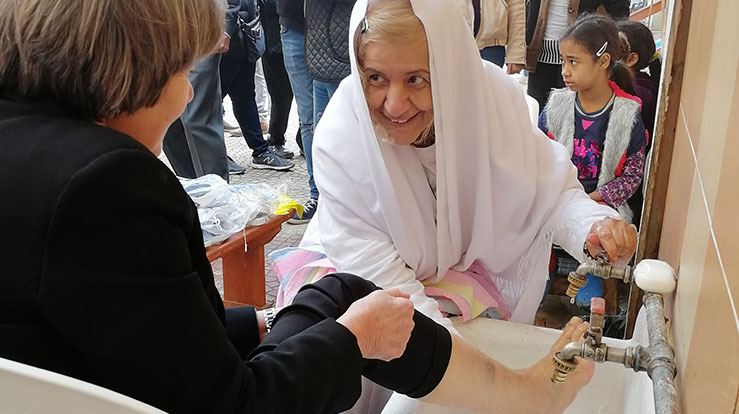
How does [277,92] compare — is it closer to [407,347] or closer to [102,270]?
[407,347]

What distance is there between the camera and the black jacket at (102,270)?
2.31 ft

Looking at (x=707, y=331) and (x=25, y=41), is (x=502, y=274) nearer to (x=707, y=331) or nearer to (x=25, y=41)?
(x=707, y=331)

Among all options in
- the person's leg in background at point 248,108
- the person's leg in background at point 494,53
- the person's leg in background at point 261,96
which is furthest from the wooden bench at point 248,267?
the person's leg in background at point 261,96

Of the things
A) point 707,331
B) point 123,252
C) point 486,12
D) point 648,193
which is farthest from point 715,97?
point 486,12

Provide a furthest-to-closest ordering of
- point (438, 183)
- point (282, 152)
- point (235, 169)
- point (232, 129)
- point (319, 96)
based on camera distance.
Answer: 1. point (232, 129)
2. point (282, 152)
3. point (235, 169)
4. point (319, 96)
5. point (438, 183)

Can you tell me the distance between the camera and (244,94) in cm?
430

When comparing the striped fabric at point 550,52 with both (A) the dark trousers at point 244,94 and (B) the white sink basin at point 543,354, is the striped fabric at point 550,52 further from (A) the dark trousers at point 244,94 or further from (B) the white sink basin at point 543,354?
(B) the white sink basin at point 543,354

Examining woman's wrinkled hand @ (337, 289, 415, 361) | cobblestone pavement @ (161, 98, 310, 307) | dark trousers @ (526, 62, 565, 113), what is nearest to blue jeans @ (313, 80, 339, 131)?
cobblestone pavement @ (161, 98, 310, 307)

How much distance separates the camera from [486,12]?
3131mm

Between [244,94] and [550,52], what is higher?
[550,52]

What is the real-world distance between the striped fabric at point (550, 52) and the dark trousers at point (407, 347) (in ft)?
6.76

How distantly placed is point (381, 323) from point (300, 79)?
2.64 m

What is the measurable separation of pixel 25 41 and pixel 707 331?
31.9 inches

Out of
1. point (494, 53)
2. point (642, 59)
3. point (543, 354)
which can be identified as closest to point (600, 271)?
point (543, 354)
